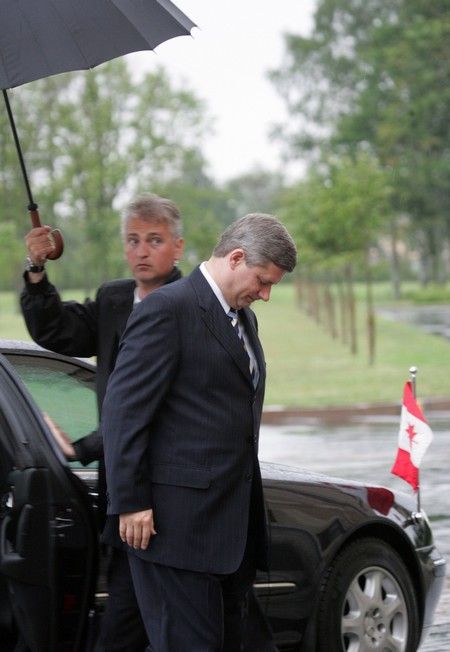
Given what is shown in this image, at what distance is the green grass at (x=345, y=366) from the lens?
2039 centimetres

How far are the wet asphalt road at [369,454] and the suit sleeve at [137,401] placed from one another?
2.87m

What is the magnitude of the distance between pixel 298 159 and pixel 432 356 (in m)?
48.4

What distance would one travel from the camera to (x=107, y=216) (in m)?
45.5

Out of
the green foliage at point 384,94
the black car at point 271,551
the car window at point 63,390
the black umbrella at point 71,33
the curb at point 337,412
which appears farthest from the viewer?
the green foliage at point 384,94

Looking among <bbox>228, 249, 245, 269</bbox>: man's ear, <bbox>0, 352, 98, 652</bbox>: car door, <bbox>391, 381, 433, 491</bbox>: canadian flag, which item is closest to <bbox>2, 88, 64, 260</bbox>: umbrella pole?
<bbox>0, 352, 98, 652</bbox>: car door

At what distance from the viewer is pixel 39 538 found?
13.3ft

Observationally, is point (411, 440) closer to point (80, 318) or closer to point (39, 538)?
point (80, 318)

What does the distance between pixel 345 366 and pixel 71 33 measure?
2268 cm

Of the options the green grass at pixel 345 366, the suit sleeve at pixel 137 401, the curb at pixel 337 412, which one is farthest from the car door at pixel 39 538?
the green grass at pixel 345 366

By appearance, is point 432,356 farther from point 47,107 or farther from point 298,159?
point 298,159

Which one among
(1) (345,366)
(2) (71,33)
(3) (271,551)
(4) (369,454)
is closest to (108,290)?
(2) (71,33)

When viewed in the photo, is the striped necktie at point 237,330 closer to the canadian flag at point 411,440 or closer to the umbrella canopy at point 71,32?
the umbrella canopy at point 71,32

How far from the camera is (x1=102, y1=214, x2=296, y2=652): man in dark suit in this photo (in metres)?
3.99

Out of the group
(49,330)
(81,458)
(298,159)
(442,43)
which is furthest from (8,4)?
(298,159)
